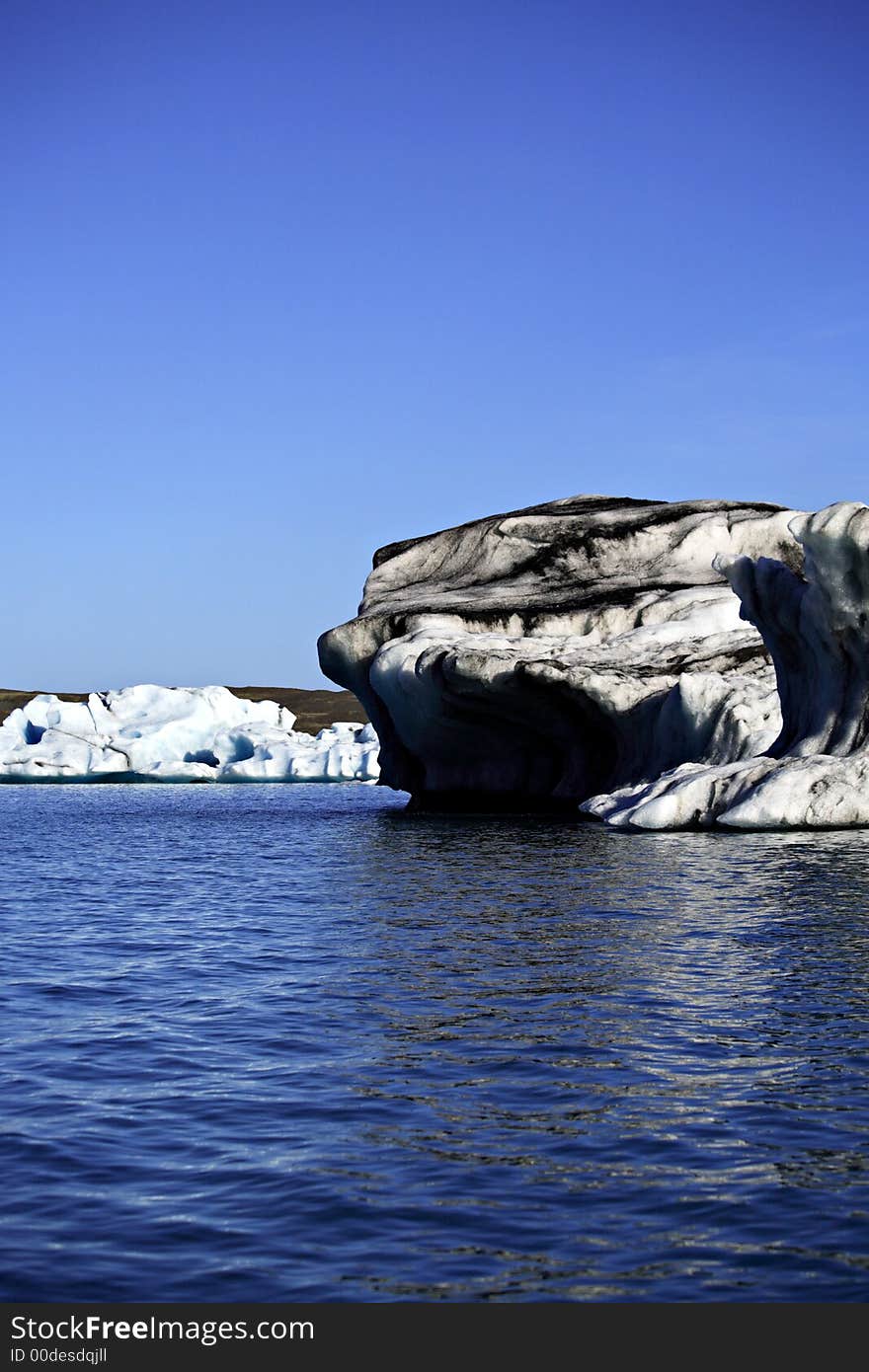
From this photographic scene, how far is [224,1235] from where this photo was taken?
6.26 meters

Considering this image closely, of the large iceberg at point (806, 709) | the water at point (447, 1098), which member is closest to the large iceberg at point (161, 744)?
the large iceberg at point (806, 709)

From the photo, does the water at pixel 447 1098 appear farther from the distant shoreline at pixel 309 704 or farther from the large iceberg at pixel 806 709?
the distant shoreline at pixel 309 704

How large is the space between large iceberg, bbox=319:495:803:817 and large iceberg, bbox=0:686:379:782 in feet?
112

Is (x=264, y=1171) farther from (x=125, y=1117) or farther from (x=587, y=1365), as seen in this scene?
(x=587, y=1365)

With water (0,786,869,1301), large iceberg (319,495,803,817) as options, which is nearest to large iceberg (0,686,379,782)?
large iceberg (319,495,803,817)

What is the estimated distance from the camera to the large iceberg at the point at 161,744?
78.1m

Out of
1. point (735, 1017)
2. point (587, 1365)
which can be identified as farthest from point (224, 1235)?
point (735, 1017)

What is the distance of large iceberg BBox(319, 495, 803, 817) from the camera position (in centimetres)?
3216

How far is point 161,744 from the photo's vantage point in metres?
79.2

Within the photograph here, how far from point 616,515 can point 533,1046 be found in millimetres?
34853

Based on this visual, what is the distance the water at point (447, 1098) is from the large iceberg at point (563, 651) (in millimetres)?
14754

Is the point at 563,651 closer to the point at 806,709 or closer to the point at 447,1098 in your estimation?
the point at 806,709

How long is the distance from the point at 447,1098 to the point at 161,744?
7229 centimetres

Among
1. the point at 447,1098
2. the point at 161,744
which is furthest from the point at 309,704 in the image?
the point at 447,1098
